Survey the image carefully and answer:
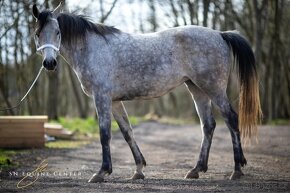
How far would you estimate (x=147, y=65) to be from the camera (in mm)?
8414

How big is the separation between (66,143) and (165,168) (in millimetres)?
6005

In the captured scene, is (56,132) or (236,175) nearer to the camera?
(236,175)

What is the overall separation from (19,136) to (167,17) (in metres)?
17.6

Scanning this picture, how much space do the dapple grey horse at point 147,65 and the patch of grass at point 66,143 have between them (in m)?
5.69

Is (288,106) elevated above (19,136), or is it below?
below

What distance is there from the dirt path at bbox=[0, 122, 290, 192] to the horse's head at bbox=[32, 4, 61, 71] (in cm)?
204

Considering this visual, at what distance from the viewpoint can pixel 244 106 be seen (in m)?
8.79

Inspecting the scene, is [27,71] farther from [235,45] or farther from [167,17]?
[235,45]

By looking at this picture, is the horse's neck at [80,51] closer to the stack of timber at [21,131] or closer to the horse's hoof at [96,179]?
the horse's hoof at [96,179]

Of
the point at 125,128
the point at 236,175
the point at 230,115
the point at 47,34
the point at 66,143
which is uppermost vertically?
the point at 47,34

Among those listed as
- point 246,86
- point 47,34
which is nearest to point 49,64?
point 47,34

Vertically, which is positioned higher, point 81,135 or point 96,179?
point 96,179

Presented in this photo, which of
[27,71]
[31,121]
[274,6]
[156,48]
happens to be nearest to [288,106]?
[274,6]

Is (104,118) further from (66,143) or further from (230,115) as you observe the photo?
(66,143)
